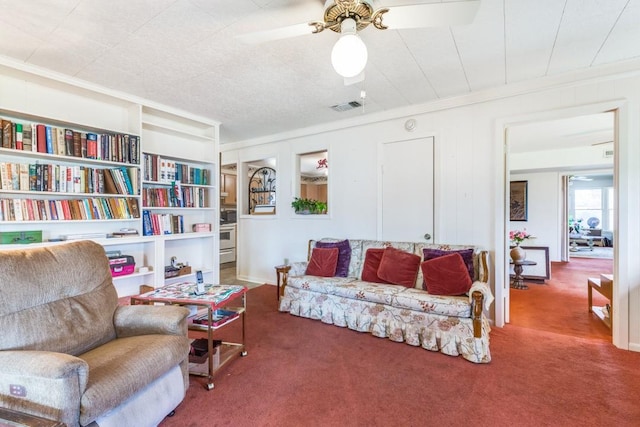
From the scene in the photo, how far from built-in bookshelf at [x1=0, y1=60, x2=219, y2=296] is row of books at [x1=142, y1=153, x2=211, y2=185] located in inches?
0.4

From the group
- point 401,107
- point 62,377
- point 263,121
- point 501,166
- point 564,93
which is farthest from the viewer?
point 263,121

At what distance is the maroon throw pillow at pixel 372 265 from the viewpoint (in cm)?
338

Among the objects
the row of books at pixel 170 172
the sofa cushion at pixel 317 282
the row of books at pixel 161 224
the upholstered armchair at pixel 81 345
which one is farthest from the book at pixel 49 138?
the sofa cushion at pixel 317 282

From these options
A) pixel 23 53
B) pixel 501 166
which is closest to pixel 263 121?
pixel 23 53

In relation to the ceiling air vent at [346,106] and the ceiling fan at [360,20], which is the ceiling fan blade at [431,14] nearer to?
the ceiling fan at [360,20]

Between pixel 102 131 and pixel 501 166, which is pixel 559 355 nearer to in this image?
pixel 501 166

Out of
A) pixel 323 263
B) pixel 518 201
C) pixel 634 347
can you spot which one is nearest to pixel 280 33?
pixel 323 263

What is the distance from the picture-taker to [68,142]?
2.81 meters

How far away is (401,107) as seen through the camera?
3621 mm

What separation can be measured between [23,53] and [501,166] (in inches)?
169

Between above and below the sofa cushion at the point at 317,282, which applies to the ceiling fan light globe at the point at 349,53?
above

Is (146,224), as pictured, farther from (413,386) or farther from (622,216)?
(622,216)

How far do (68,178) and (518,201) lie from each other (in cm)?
825

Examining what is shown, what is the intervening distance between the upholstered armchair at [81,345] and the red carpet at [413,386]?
40cm
